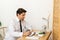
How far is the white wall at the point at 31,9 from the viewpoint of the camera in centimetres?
360

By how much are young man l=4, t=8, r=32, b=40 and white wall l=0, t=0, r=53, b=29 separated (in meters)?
0.58

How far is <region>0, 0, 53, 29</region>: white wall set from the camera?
142 inches

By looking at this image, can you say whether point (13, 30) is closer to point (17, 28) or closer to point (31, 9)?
point (17, 28)

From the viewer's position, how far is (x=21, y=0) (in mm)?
3693

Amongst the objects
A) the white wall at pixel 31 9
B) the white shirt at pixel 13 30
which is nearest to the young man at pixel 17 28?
the white shirt at pixel 13 30

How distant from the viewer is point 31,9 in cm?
366

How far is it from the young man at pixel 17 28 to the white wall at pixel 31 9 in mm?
580

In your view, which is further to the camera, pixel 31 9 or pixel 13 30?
pixel 31 9

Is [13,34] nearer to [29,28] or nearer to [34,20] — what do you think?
[29,28]

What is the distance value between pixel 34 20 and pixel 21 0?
0.59 metres

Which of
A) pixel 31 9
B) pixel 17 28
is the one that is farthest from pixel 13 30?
pixel 31 9

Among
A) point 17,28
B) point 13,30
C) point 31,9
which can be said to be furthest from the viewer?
point 31,9

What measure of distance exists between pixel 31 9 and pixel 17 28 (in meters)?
0.89

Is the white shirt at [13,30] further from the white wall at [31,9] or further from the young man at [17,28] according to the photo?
the white wall at [31,9]
